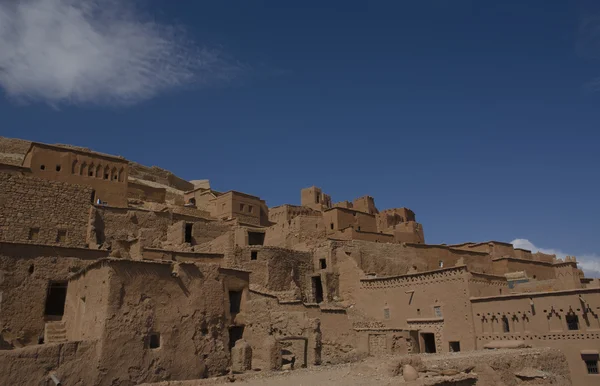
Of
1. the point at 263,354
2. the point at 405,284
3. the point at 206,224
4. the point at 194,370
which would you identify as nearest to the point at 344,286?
the point at 405,284

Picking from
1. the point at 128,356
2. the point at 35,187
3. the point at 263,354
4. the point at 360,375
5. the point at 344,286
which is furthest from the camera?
the point at 344,286

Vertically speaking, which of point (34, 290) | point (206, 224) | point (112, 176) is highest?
point (112, 176)

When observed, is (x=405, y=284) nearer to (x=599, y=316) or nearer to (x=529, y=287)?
(x=529, y=287)

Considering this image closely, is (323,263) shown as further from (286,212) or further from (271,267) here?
(286,212)

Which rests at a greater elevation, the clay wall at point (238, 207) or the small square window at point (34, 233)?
the clay wall at point (238, 207)

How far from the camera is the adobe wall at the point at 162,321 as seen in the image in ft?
47.6

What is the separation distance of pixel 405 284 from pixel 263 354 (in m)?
10.2

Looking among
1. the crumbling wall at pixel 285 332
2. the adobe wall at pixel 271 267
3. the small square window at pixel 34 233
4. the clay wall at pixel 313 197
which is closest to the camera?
the crumbling wall at pixel 285 332

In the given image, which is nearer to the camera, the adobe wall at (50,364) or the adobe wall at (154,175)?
the adobe wall at (50,364)

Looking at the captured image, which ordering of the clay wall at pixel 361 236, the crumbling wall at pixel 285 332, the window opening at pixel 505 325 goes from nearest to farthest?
1. the crumbling wall at pixel 285 332
2. the window opening at pixel 505 325
3. the clay wall at pixel 361 236

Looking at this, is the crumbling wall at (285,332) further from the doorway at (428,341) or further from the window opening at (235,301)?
the doorway at (428,341)

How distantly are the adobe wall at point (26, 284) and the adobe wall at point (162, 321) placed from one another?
4.80 feet

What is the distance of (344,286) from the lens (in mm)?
27891

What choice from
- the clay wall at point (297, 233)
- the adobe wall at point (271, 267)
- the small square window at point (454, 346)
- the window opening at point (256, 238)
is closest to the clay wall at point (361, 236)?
the clay wall at point (297, 233)
